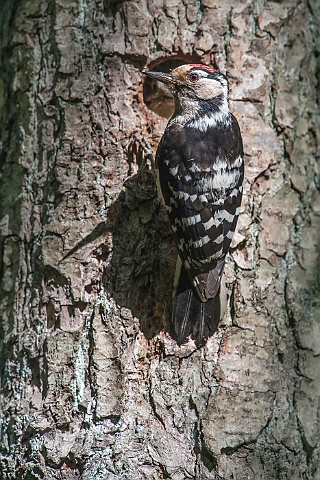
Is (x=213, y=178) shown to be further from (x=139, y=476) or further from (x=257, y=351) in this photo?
(x=139, y=476)

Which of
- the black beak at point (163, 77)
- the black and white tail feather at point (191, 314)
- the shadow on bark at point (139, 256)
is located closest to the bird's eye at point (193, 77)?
the black beak at point (163, 77)

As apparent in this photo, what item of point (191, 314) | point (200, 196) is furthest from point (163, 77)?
point (191, 314)

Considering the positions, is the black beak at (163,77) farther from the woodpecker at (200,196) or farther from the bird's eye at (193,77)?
the bird's eye at (193,77)

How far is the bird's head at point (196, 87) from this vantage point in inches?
141

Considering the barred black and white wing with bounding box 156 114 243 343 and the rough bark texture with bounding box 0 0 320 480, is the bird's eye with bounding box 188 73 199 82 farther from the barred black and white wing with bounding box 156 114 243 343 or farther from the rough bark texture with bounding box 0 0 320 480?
the barred black and white wing with bounding box 156 114 243 343

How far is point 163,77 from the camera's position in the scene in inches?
144

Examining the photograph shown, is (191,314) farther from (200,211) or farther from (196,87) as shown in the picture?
(196,87)

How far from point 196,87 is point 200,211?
36.6 inches

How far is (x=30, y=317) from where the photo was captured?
339 centimetres

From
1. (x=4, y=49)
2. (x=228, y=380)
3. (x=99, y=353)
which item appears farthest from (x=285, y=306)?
(x=4, y=49)

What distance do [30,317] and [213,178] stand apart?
4.34ft

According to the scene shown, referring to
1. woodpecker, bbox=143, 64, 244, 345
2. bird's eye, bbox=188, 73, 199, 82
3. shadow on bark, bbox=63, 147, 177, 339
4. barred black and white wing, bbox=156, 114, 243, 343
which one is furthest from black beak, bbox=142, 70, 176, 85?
shadow on bark, bbox=63, 147, 177, 339

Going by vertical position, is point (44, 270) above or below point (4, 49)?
below

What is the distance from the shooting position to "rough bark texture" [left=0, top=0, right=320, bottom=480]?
3172 mm
